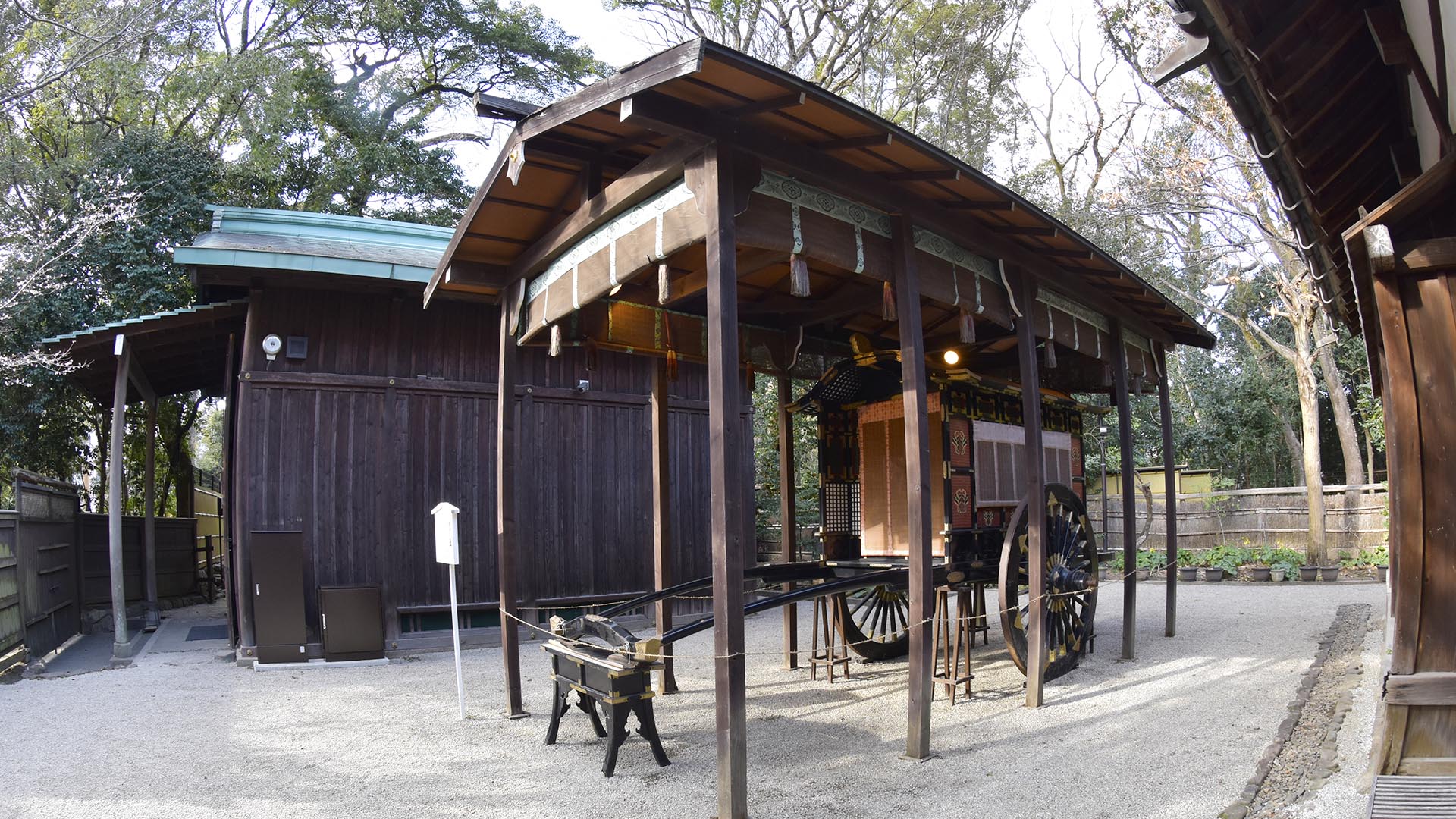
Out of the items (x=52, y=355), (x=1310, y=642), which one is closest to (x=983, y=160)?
(x=1310, y=642)

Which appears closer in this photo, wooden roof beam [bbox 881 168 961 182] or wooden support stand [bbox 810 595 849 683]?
wooden roof beam [bbox 881 168 961 182]

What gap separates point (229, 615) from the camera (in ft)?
34.0

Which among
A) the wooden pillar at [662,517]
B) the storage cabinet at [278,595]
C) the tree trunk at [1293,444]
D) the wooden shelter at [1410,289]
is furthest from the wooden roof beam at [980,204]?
the tree trunk at [1293,444]

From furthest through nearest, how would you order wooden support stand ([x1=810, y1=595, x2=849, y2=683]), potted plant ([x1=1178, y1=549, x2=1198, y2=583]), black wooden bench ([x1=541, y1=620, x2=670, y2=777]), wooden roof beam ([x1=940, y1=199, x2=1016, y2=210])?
1. potted plant ([x1=1178, y1=549, x2=1198, y2=583])
2. wooden support stand ([x1=810, y1=595, x2=849, y2=683])
3. wooden roof beam ([x1=940, y1=199, x2=1016, y2=210])
4. black wooden bench ([x1=541, y1=620, x2=670, y2=777])

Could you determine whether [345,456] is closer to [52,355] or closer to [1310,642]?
[52,355]

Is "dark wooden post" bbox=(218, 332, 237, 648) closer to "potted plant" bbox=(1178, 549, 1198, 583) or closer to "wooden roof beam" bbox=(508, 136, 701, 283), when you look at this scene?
"wooden roof beam" bbox=(508, 136, 701, 283)

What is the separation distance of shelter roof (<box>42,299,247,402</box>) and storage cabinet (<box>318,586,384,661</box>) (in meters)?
3.30

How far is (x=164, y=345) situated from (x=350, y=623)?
14.1 ft

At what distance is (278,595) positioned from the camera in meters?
9.20

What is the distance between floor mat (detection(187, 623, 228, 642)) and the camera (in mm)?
11102

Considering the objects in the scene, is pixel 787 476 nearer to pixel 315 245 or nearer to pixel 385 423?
pixel 385 423

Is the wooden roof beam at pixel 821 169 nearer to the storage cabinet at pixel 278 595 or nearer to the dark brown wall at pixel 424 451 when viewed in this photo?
the dark brown wall at pixel 424 451

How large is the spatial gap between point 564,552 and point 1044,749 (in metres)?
6.73

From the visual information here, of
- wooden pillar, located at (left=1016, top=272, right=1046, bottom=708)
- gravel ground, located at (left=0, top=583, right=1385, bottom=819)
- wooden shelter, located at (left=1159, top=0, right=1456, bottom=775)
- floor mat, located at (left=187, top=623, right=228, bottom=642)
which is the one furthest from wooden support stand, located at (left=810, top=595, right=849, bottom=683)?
floor mat, located at (left=187, top=623, right=228, bottom=642)
